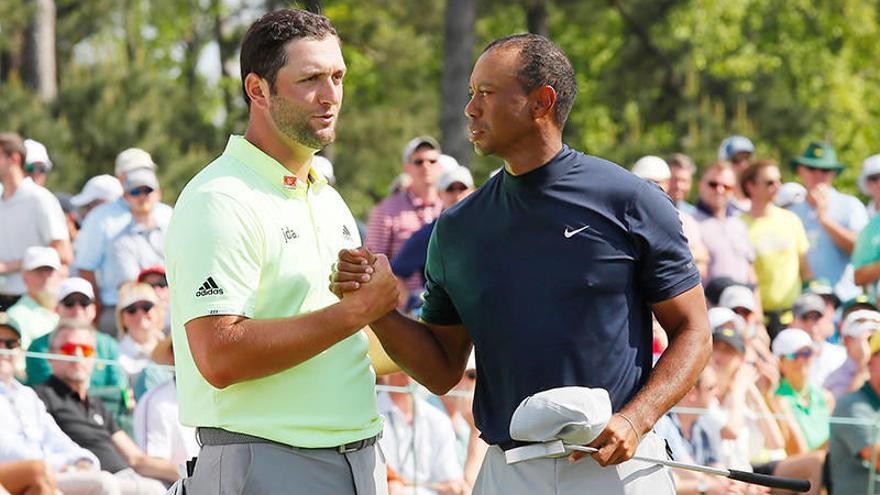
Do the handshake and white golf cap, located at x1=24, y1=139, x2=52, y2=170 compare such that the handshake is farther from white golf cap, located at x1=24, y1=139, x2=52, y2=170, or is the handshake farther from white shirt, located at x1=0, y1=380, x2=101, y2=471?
white golf cap, located at x1=24, y1=139, x2=52, y2=170

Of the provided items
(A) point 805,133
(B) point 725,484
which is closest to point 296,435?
(B) point 725,484

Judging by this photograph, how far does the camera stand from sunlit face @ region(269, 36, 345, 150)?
436 cm

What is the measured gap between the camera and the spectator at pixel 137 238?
35.6 ft

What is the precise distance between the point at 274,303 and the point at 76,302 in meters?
5.72

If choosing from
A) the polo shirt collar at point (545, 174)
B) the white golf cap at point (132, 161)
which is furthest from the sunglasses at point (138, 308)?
the polo shirt collar at point (545, 174)

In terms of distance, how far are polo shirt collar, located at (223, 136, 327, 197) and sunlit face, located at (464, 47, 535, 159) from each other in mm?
530

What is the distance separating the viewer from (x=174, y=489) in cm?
446

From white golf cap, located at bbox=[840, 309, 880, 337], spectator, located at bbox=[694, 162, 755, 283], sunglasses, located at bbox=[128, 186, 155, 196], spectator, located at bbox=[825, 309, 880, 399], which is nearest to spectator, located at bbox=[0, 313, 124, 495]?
sunglasses, located at bbox=[128, 186, 155, 196]

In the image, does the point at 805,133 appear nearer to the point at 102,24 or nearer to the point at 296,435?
the point at 102,24

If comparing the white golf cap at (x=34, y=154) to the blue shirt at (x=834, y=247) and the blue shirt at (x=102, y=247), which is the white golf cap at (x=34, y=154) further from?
the blue shirt at (x=834, y=247)

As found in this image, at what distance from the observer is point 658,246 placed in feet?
14.7

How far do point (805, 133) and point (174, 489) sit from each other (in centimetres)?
2650

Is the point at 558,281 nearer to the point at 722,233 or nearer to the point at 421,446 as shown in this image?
the point at 421,446

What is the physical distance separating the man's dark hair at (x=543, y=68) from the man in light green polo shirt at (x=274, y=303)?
52cm
